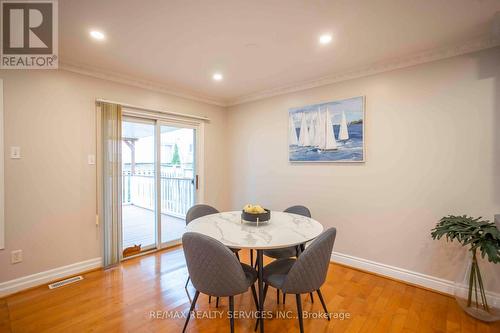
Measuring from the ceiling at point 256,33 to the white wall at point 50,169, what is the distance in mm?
354

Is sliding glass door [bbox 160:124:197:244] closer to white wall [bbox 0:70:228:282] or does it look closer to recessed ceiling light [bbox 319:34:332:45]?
white wall [bbox 0:70:228:282]

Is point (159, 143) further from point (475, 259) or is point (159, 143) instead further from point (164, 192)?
point (475, 259)

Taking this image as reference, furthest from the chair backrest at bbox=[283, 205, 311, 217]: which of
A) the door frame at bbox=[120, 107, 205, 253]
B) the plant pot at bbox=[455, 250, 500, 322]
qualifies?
the door frame at bbox=[120, 107, 205, 253]

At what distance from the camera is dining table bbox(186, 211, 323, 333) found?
1.69 m

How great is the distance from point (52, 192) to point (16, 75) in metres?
1.25

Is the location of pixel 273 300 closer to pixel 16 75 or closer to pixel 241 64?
pixel 241 64

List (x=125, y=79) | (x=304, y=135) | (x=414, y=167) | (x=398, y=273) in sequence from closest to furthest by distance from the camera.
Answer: (x=414, y=167) < (x=398, y=273) < (x=125, y=79) < (x=304, y=135)

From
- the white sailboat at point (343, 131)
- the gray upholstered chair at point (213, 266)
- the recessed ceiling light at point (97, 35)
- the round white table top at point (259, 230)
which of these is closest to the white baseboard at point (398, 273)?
the round white table top at point (259, 230)

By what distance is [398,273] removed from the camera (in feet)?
8.80

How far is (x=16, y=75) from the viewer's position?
2.38 metres

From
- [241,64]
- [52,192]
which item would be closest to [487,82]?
[241,64]

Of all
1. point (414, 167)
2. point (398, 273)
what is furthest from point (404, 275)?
point (414, 167)

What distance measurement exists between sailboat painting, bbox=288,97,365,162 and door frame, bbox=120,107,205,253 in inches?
61.7

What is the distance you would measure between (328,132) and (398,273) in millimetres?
1860
